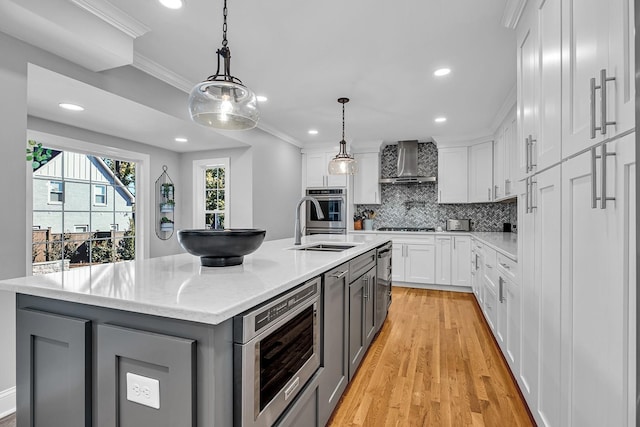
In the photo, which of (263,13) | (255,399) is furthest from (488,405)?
(263,13)

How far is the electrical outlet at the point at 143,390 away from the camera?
99 cm

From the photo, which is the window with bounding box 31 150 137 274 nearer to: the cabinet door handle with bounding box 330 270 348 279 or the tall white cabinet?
the cabinet door handle with bounding box 330 270 348 279

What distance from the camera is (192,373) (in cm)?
93

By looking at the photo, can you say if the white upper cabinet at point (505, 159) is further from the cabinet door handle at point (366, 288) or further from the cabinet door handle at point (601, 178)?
the cabinet door handle at point (601, 178)

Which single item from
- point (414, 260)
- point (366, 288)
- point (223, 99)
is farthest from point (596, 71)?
point (414, 260)

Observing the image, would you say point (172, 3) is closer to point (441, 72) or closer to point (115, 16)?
point (115, 16)

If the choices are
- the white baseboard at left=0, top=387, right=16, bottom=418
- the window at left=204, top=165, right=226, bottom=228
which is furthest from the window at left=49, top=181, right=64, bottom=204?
the white baseboard at left=0, top=387, right=16, bottom=418

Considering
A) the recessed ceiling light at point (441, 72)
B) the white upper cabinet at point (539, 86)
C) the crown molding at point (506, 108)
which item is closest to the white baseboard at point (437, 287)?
the crown molding at point (506, 108)

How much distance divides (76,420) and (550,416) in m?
1.94

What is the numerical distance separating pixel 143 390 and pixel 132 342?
156mm

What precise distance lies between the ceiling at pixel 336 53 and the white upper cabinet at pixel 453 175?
1.06 m

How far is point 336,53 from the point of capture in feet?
8.49

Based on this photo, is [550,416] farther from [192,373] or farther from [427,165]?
[427,165]

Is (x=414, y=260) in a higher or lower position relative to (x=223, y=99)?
lower
